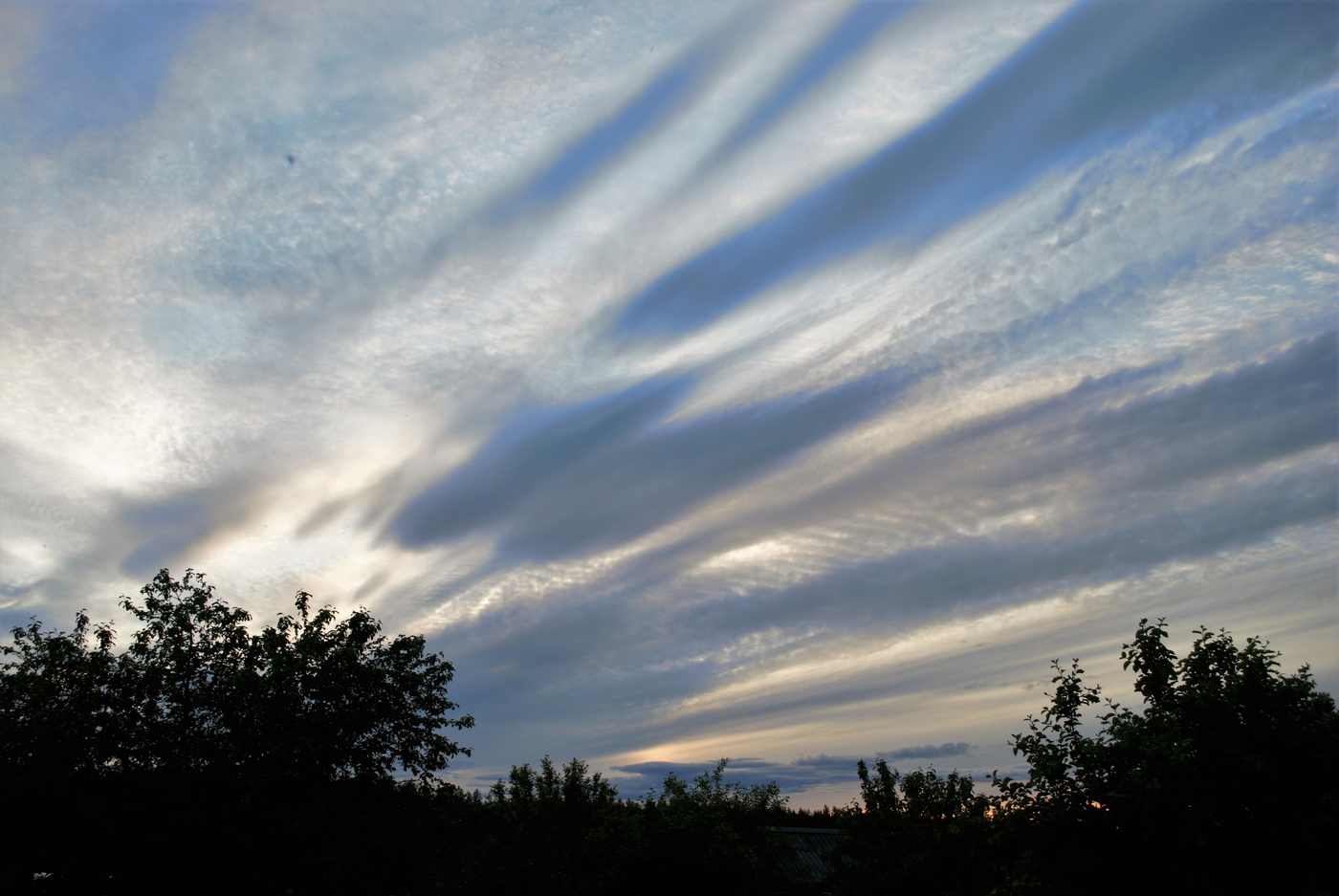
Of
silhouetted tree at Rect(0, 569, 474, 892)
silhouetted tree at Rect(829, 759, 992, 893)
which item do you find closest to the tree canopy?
silhouetted tree at Rect(0, 569, 474, 892)

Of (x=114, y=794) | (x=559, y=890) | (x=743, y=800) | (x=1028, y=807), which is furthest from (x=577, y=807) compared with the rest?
(x=1028, y=807)

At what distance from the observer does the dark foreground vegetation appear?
16219mm

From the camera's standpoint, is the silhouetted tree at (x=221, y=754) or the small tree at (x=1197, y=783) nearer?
the small tree at (x=1197, y=783)

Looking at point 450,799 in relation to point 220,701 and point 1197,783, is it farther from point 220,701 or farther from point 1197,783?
point 1197,783

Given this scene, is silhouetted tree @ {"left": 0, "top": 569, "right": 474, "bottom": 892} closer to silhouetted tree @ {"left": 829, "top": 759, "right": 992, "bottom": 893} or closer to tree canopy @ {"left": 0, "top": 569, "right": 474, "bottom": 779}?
tree canopy @ {"left": 0, "top": 569, "right": 474, "bottom": 779}

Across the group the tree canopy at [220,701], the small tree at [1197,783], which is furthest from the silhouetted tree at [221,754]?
the small tree at [1197,783]

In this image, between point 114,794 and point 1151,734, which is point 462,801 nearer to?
point 114,794

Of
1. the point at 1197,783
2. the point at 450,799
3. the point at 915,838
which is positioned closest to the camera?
the point at 1197,783

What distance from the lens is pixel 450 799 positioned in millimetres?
37500

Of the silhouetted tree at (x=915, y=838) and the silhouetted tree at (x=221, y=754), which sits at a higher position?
the silhouetted tree at (x=221, y=754)

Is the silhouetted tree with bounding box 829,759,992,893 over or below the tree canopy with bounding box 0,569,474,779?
below

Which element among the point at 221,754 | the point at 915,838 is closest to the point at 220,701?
the point at 221,754

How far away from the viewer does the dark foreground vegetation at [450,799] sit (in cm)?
1622

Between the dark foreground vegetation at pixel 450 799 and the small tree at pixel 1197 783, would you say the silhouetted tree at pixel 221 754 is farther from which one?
the small tree at pixel 1197 783
